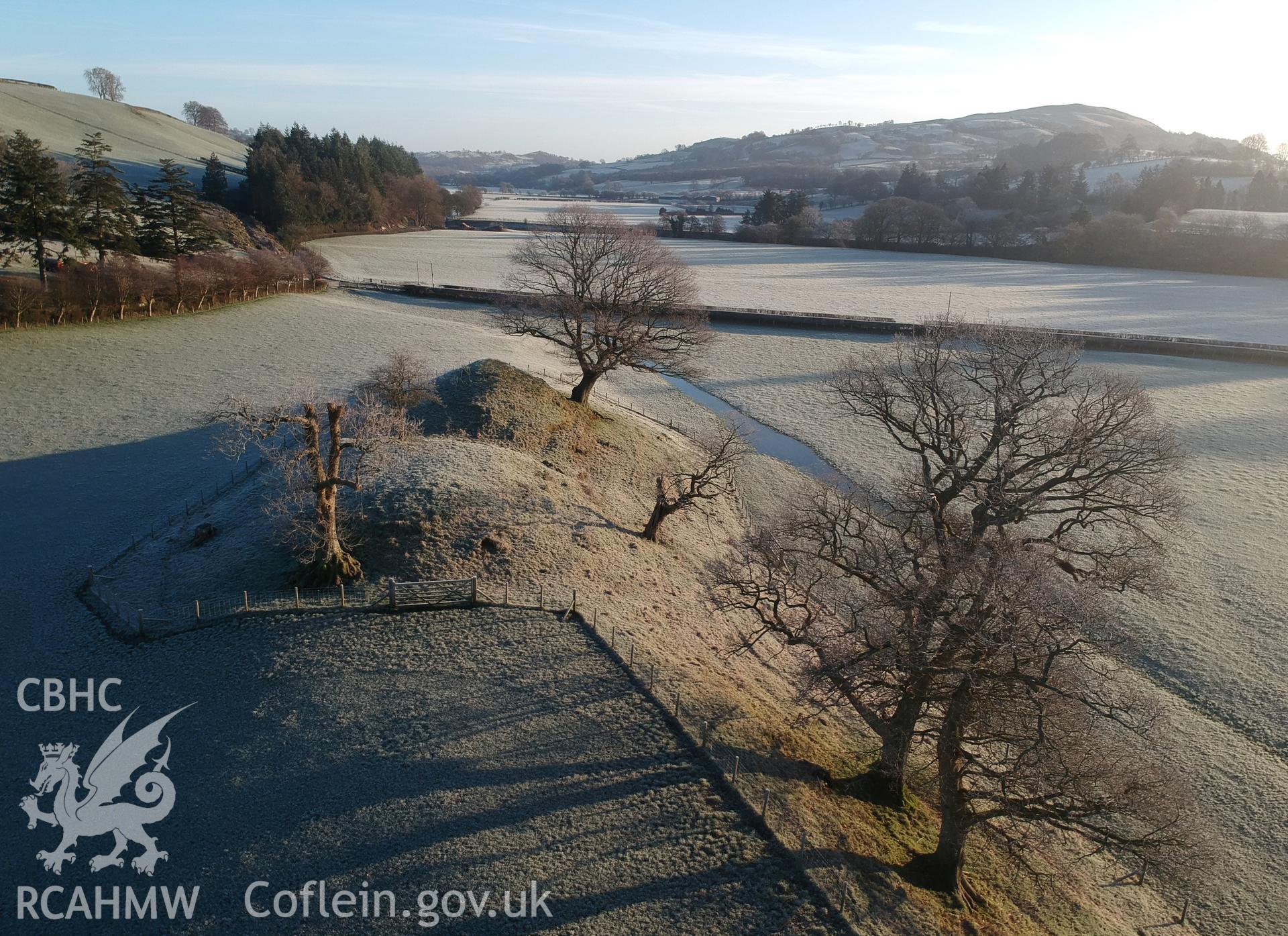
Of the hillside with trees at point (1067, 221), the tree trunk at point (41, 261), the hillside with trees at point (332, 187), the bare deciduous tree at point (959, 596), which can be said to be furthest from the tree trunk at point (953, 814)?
the hillside with trees at point (1067, 221)

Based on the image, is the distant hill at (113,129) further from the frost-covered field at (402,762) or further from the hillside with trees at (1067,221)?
the frost-covered field at (402,762)

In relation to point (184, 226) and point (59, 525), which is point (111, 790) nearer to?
point (59, 525)

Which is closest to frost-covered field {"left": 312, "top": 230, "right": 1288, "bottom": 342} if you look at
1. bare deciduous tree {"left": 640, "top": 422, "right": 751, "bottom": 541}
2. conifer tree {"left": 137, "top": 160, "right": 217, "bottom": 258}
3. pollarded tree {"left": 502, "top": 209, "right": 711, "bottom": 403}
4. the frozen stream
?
conifer tree {"left": 137, "top": 160, "right": 217, "bottom": 258}

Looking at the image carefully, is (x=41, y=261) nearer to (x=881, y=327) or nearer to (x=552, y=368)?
(x=552, y=368)

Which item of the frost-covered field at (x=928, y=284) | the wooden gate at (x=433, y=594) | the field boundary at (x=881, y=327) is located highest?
the frost-covered field at (x=928, y=284)

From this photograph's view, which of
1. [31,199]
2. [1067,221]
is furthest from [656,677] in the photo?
[1067,221]

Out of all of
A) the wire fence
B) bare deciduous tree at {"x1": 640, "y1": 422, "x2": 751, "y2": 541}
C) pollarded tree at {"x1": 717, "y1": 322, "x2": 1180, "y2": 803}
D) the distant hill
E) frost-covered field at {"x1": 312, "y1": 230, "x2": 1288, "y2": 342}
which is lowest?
the wire fence

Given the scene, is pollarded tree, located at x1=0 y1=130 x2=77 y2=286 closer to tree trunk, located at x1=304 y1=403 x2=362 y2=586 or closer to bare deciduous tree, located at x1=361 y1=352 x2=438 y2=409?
bare deciduous tree, located at x1=361 y1=352 x2=438 y2=409
